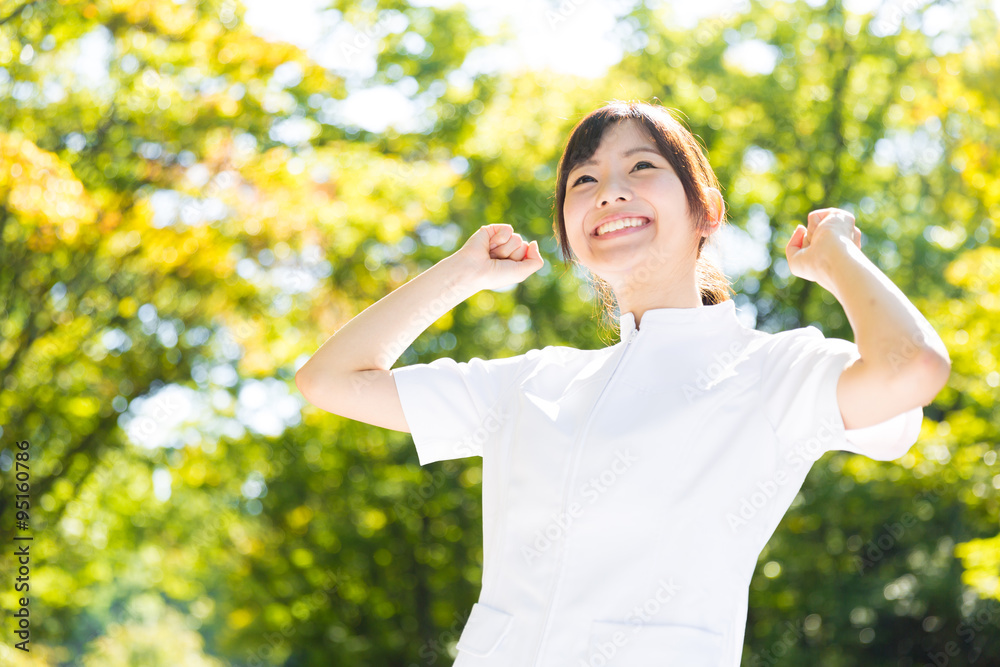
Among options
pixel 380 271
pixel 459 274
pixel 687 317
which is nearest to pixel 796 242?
pixel 687 317

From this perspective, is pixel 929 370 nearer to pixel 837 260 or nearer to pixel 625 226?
pixel 837 260

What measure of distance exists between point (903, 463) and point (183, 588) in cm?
939

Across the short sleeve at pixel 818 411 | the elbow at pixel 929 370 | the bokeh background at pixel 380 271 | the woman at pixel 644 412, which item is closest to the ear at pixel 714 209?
the woman at pixel 644 412

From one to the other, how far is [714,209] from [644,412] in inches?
17.4

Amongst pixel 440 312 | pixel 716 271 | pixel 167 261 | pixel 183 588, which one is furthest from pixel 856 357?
pixel 183 588

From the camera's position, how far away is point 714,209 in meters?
1.50

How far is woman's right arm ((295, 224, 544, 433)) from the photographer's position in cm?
146

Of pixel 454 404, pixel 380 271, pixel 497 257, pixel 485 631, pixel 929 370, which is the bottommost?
pixel 380 271

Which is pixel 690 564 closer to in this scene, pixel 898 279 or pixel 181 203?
pixel 181 203

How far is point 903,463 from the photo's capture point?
670 cm

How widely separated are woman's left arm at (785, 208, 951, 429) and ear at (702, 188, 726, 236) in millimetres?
293

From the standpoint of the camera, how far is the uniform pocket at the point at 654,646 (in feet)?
3.66

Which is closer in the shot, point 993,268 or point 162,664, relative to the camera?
point 993,268

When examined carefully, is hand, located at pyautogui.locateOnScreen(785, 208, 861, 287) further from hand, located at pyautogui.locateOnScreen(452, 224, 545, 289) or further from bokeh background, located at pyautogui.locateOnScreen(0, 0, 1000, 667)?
bokeh background, located at pyautogui.locateOnScreen(0, 0, 1000, 667)
